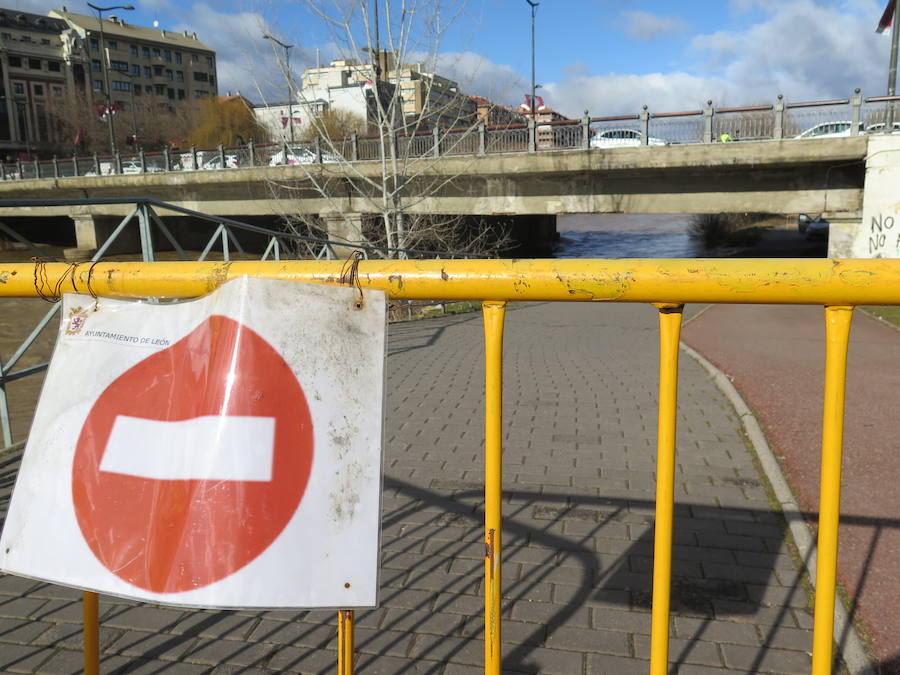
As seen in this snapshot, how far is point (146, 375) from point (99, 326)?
0.21m

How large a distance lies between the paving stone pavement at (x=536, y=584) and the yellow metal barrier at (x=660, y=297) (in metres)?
1.32

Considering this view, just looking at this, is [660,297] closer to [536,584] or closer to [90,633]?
[90,633]

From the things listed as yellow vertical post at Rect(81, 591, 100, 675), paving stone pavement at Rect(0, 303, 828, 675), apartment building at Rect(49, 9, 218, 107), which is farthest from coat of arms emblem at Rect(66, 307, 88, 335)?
Result: apartment building at Rect(49, 9, 218, 107)

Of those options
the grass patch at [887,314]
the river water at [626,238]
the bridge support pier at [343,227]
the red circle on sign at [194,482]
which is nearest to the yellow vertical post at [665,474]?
the red circle on sign at [194,482]

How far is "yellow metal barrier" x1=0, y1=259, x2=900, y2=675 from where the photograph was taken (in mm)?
1467

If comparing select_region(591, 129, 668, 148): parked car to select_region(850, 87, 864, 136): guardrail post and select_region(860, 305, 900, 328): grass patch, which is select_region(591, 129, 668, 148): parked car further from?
select_region(860, 305, 900, 328): grass patch

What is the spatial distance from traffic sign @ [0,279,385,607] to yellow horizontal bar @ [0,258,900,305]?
0.62 feet

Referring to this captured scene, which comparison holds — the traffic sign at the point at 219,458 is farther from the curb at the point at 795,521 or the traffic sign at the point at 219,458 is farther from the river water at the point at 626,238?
the river water at the point at 626,238

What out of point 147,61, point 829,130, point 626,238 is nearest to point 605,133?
point 829,130

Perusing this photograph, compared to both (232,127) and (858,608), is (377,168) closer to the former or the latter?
(858,608)

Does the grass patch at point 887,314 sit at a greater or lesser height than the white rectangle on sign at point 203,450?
lesser

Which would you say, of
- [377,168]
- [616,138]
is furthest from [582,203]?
[377,168]

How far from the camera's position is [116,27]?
9762 centimetres

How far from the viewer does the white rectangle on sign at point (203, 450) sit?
4.56 ft
